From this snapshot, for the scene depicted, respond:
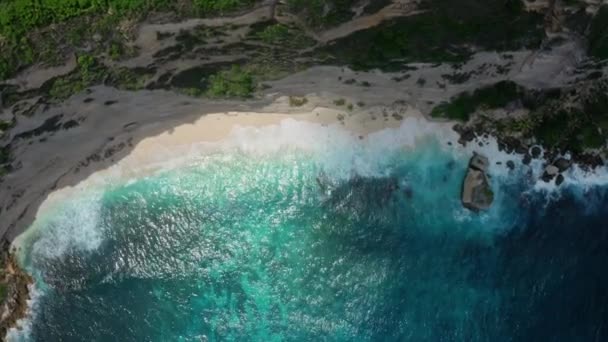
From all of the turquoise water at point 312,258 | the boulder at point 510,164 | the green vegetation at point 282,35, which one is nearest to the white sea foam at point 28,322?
the turquoise water at point 312,258

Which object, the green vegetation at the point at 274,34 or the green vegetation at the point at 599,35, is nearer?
the green vegetation at the point at 274,34

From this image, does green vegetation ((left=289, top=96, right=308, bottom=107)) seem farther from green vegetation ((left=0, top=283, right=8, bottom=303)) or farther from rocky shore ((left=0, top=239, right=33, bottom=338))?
green vegetation ((left=0, top=283, right=8, bottom=303))

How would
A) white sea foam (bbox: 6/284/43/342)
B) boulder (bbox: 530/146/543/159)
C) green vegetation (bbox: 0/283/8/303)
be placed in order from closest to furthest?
green vegetation (bbox: 0/283/8/303), white sea foam (bbox: 6/284/43/342), boulder (bbox: 530/146/543/159)

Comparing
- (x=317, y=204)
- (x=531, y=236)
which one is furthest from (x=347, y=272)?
(x=531, y=236)

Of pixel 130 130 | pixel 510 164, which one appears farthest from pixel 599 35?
pixel 130 130

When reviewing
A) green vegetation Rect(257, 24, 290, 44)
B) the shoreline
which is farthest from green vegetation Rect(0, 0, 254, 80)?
the shoreline

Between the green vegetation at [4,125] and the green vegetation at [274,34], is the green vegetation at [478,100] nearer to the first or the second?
the green vegetation at [274,34]

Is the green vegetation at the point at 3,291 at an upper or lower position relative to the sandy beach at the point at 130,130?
lower
